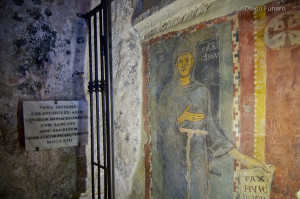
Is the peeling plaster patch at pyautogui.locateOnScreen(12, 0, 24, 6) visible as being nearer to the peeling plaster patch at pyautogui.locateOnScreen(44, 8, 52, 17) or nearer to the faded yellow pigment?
the peeling plaster patch at pyautogui.locateOnScreen(44, 8, 52, 17)

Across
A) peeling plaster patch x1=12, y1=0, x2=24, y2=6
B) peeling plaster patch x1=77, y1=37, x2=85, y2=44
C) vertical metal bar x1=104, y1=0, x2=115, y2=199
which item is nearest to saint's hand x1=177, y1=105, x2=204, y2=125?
vertical metal bar x1=104, y1=0, x2=115, y2=199

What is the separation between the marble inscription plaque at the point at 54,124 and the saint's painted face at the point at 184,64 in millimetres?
952

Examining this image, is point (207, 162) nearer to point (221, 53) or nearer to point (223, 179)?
point (223, 179)

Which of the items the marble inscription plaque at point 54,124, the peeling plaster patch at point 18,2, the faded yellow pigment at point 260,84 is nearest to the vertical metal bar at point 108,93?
the marble inscription plaque at point 54,124

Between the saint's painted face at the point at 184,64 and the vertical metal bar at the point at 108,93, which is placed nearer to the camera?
the saint's painted face at the point at 184,64

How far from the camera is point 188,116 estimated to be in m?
1.38

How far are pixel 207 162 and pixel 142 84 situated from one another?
0.90 metres

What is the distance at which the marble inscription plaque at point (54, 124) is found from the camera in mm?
1554

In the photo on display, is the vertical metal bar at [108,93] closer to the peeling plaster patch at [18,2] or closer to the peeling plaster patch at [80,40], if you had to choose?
the peeling plaster patch at [80,40]

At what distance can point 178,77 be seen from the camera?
1.45 metres

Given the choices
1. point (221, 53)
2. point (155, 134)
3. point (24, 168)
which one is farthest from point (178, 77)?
point (24, 168)

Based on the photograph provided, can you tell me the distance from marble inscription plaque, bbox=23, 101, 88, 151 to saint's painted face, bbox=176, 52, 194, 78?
0.95 m

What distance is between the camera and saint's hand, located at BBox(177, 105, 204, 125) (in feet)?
4.27

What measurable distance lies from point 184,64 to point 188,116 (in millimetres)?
377
